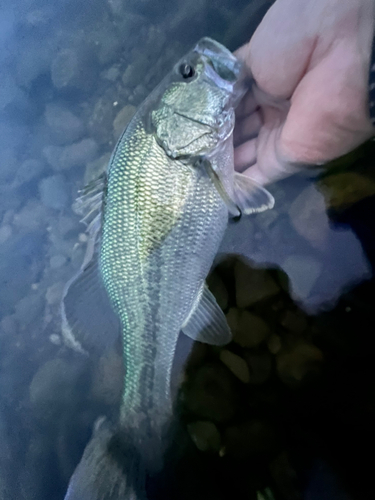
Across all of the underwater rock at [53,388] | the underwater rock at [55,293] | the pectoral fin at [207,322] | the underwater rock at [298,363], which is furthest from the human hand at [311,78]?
the underwater rock at [53,388]

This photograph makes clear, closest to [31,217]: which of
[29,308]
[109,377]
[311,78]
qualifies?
[29,308]

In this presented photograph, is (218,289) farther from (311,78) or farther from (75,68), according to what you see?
(75,68)

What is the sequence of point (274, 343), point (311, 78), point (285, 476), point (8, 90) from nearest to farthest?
point (311, 78) < point (285, 476) < point (274, 343) < point (8, 90)

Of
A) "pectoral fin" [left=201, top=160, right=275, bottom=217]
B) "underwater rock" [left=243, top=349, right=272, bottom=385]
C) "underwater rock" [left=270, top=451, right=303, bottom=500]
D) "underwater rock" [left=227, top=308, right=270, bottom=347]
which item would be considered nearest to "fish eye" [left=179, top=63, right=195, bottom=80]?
"pectoral fin" [left=201, top=160, right=275, bottom=217]

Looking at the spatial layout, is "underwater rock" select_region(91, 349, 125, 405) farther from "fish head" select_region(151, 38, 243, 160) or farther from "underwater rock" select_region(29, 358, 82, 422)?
"fish head" select_region(151, 38, 243, 160)

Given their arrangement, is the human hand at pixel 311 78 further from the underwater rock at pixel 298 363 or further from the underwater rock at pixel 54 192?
the underwater rock at pixel 54 192

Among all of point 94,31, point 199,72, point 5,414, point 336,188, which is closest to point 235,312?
point 336,188
